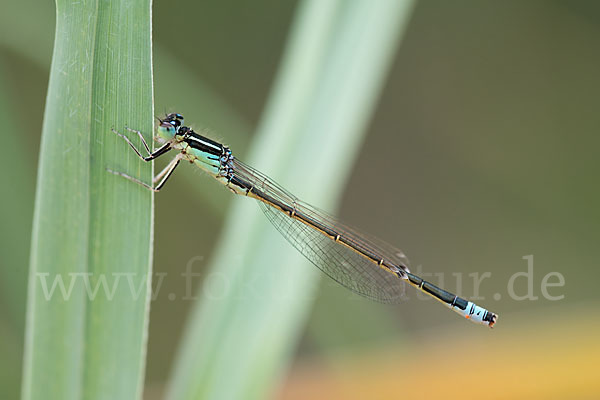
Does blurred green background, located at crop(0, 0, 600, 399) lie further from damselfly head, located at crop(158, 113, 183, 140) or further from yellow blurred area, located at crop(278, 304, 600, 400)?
damselfly head, located at crop(158, 113, 183, 140)

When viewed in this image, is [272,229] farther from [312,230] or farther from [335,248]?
[335,248]

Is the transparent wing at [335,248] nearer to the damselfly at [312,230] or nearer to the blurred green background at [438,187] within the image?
the damselfly at [312,230]

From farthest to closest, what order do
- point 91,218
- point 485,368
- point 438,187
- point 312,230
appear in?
point 438,187, point 485,368, point 312,230, point 91,218

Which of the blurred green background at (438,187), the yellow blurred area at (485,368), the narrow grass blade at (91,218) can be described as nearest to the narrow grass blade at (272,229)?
the narrow grass blade at (91,218)

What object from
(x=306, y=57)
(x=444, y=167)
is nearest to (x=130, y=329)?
(x=306, y=57)

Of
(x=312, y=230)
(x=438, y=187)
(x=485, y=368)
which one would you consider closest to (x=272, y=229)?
(x=312, y=230)

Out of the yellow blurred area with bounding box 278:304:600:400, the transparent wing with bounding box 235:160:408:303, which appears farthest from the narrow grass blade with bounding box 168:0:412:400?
the yellow blurred area with bounding box 278:304:600:400

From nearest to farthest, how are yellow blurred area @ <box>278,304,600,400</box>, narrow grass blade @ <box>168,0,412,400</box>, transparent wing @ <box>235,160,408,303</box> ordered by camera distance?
narrow grass blade @ <box>168,0,412,400</box> < transparent wing @ <box>235,160,408,303</box> < yellow blurred area @ <box>278,304,600,400</box>
